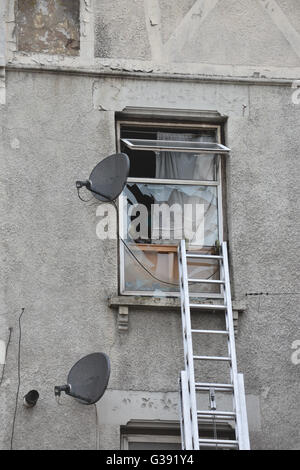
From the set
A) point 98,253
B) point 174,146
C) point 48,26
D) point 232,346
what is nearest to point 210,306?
point 232,346

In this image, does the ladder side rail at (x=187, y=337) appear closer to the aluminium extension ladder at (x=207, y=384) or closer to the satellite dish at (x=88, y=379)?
the aluminium extension ladder at (x=207, y=384)

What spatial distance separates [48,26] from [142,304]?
342 cm

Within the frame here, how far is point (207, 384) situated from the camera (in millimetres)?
10469

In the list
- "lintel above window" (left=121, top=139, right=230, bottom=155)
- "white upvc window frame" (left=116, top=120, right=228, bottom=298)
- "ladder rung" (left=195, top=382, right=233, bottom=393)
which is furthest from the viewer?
"lintel above window" (left=121, top=139, right=230, bottom=155)

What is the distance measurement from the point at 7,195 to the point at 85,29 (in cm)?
214

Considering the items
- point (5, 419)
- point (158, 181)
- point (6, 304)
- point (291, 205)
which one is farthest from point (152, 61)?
point (5, 419)

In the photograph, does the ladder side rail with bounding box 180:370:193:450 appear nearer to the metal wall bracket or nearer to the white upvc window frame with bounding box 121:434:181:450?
the white upvc window frame with bounding box 121:434:181:450

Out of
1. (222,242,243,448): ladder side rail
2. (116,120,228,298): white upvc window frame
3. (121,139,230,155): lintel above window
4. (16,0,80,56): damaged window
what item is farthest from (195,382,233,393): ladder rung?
(16,0,80,56): damaged window

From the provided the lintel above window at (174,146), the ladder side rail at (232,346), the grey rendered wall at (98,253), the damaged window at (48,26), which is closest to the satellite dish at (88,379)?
the grey rendered wall at (98,253)

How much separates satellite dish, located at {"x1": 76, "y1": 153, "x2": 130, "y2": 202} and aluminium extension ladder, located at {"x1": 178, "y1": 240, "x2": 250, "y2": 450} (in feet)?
2.79

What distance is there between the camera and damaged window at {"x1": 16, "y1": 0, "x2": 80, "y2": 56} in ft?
40.5

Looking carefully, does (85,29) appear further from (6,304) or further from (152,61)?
(6,304)

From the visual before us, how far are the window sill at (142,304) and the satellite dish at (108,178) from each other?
1.01m
